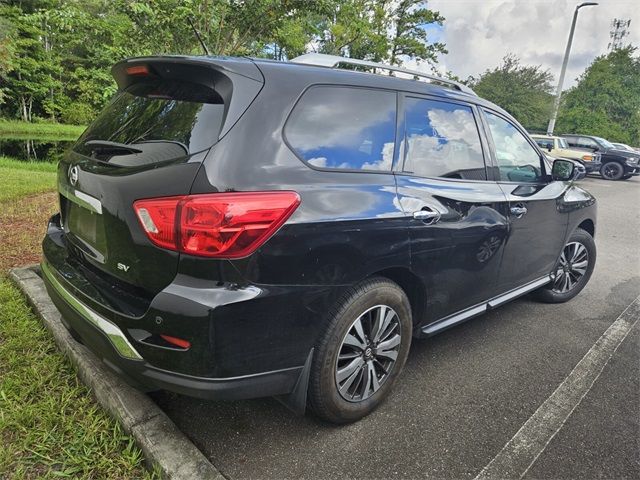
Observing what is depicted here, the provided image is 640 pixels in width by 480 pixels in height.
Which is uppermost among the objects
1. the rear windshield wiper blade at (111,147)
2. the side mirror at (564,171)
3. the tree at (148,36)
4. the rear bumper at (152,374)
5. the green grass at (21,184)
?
the tree at (148,36)

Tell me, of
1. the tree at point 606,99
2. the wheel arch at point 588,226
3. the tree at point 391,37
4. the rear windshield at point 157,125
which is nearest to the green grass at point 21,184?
the rear windshield at point 157,125

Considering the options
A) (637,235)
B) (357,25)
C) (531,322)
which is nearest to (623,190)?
→ (637,235)

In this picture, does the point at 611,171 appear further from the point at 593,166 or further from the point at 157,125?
the point at 157,125

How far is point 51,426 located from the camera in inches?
79.0

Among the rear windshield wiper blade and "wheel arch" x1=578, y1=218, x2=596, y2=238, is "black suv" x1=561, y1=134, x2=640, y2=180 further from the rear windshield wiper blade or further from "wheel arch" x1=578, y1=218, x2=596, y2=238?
the rear windshield wiper blade

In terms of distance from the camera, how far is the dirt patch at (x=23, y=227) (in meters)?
3.83

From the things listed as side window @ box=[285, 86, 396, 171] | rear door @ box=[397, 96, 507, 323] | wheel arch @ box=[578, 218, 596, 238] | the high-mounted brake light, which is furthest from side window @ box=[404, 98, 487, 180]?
wheel arch @ box=[578, 218, 596, 238]

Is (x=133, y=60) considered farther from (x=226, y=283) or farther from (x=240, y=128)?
(x=226, y=283)

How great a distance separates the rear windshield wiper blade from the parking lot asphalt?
1.36 m

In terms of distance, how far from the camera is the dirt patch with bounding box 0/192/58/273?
3.83 meters

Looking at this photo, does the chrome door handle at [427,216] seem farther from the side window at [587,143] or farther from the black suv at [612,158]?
the side window at [587,143]

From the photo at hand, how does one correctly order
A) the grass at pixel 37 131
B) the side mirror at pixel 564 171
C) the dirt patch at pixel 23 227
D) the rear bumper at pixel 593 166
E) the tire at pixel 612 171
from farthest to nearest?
the grass at pixel 37 131, the tire at pixel 612 171, the rear bumper at pixel 593 166, the dirt patch at pixel 23 227, the side mirror at pixel 564 171

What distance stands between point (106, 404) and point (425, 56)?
27.7 metres

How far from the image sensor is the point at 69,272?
215 cm
